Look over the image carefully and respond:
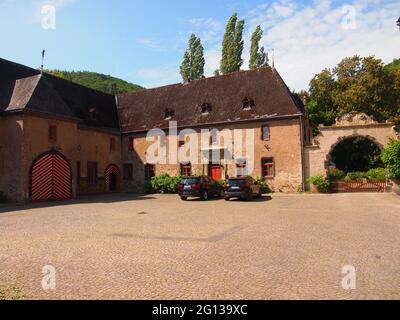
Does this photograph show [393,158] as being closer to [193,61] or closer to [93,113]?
[93,113]

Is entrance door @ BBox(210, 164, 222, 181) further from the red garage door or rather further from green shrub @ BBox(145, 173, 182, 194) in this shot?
the red garage door

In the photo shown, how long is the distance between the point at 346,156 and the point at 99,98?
30898mm

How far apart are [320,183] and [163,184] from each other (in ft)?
41.9

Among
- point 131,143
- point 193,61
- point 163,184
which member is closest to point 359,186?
point 163,184

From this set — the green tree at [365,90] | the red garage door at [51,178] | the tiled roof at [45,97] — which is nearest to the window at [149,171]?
the tiled roof at [45,97]

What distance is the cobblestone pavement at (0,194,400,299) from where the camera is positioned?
16.7ft

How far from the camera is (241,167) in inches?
1100

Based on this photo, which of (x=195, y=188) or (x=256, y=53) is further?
(x=256, y=53)

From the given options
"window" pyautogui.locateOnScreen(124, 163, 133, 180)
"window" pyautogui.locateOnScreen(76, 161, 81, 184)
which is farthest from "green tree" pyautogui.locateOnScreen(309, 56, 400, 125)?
"window" pyautogui.locateOnScreen(76, 161, 81, 184)

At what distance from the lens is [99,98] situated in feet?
111

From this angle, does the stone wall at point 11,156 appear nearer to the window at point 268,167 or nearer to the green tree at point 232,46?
the window at point 268,167
